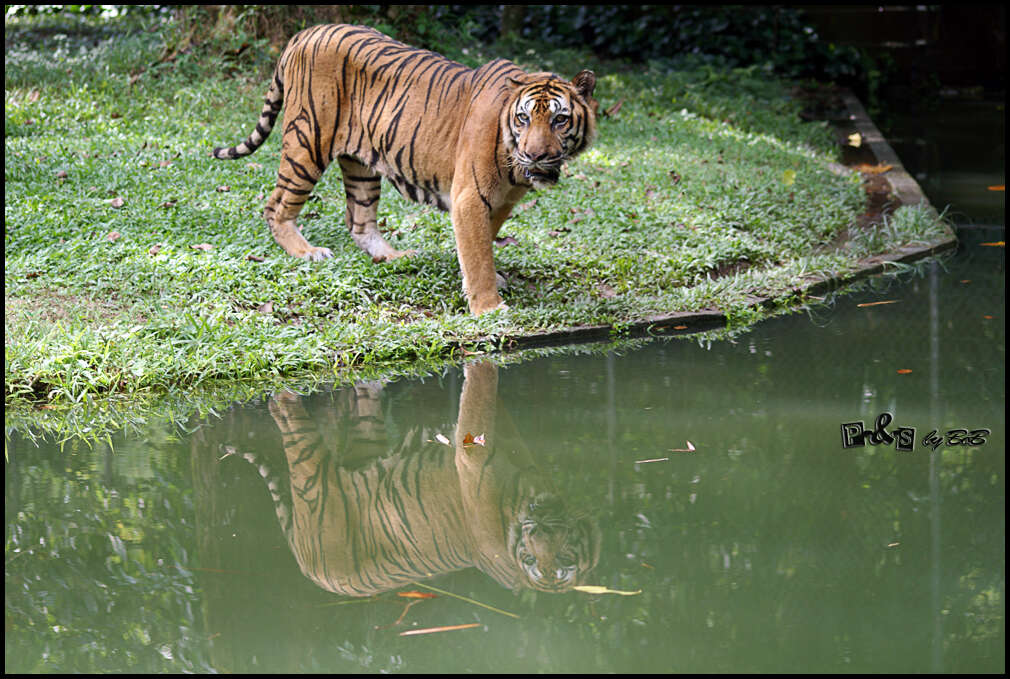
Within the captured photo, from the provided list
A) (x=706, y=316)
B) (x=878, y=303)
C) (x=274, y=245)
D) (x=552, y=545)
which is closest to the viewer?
(x=552, y=545)

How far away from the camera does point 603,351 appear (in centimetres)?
485

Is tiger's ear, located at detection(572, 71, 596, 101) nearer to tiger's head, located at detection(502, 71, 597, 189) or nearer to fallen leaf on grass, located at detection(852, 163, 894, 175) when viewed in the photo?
tiger's head, located at detection(502, 71, 597, 189)

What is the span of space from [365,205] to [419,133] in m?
0.76

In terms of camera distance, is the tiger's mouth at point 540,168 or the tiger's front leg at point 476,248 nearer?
the tiger's mouth at point 540,168

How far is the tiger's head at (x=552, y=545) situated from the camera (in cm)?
275

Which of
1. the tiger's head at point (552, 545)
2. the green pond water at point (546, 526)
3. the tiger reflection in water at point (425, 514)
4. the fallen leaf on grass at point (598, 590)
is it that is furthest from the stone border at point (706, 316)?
the fallen leaf on grass at point (598, 590)

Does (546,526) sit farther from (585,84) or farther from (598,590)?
(585,84)

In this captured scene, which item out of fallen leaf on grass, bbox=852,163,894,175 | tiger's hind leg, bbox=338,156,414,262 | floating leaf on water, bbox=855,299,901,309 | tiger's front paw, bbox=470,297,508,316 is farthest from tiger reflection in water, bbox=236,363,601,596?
fallen leaf on grass, bbox=852,163,894,175

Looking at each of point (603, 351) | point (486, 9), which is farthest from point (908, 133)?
point (603, 351)

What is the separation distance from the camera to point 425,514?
3.18 m

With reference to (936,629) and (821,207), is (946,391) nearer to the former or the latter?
(936,629)

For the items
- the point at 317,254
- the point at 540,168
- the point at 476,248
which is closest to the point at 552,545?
the point at 540,168

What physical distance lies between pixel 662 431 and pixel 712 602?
1249 mm

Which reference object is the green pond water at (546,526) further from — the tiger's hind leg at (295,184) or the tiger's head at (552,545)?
the tiger's hind leg at (295,184)
